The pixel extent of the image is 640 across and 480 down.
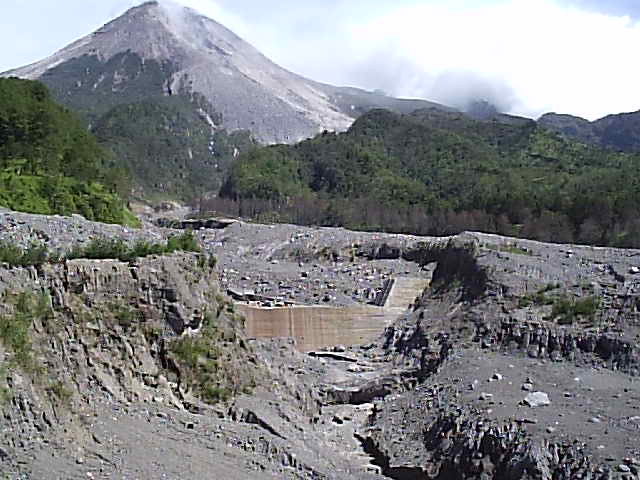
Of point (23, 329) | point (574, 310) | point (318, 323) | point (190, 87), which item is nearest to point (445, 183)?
point (318, 323)

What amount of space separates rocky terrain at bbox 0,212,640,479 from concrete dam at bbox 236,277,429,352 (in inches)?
27.6

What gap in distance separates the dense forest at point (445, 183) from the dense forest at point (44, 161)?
105 ft

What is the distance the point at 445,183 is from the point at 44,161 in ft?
196

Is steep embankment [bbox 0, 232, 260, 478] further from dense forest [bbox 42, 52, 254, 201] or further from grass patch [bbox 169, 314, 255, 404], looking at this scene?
dense forest [bbox 42, 52, 254, 201]

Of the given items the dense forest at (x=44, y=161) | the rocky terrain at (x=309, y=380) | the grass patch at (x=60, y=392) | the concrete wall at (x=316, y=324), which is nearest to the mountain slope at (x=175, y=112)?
the dense forest at (x=44, y=161)

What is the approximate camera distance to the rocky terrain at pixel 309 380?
12430 mm

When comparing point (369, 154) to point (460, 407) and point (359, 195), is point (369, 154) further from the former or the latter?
point (460, 407)

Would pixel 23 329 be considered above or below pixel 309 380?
above

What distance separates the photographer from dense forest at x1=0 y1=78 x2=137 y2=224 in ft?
102

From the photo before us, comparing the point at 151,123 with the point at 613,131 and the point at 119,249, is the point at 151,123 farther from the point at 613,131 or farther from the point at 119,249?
the point at 119,249

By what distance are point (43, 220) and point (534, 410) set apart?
1174 centimetres

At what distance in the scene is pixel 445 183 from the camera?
89.9m

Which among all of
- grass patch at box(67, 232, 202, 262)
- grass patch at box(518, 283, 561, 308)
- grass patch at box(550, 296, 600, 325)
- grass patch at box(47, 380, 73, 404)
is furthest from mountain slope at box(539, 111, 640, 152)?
grass patch at box(47, 380, 73, 404)

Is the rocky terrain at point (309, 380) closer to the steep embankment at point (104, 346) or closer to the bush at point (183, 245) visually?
the steep embankment at point (104, 346)
